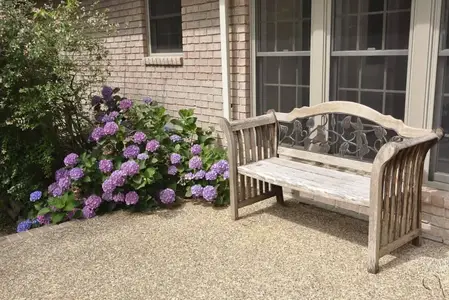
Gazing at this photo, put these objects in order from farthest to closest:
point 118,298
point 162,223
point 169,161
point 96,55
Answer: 1. point 96,55
2. point 169,161
3. point 162,223
4. point 118,298

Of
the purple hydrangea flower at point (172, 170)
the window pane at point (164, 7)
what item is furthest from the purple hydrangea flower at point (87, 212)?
the window pane at point (164, 7)

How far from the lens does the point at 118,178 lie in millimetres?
3875

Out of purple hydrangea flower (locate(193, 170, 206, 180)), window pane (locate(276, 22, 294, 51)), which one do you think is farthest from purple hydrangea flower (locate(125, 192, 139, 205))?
window pane (locate(276, 22, 294, 51))

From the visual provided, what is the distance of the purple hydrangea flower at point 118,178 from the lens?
12.7ft

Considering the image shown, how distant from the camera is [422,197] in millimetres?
3166

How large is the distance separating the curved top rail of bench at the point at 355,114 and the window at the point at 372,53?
0.30m

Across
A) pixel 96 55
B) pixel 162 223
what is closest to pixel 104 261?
pixel 162 223

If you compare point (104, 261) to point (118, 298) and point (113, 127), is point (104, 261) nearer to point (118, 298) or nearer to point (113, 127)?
point (118, 298)

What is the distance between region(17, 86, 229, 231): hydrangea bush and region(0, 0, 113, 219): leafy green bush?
0.31m

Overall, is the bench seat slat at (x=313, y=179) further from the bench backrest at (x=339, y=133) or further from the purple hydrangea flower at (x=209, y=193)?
the purple hydrangea flower at (x=209, y=193)

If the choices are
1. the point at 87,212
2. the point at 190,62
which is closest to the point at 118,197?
the point at 87,212

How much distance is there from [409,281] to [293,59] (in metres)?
2.18

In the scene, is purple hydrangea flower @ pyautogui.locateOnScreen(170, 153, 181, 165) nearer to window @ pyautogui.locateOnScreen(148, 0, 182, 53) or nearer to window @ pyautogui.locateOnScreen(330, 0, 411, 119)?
window @ pyautogui.locateOnScreen(330, 0, 411, 119)

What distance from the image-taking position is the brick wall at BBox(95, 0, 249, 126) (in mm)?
4402
